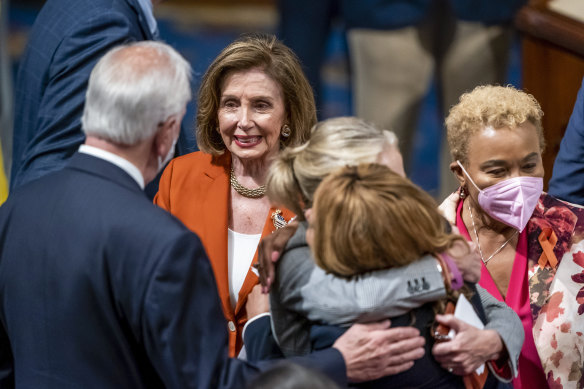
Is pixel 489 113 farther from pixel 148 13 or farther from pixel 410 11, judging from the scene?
pixel 410 11

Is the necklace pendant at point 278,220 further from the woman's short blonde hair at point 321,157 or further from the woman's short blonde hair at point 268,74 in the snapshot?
the woman's short blonde hair at point 321,157

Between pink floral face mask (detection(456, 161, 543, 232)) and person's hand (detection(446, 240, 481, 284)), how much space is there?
0.65m

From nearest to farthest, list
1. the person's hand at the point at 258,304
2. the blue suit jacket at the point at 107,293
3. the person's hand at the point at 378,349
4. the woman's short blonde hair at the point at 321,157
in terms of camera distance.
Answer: the blue suit jacket at the point at 107,293 → the person's hand at the point at 378,349 → the woman's short blonde hair at the point at 321,157 → the person's hand at the point at 258,304

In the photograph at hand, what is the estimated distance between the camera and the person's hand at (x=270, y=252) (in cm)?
229

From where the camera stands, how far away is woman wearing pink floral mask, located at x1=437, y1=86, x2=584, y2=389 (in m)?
2.78

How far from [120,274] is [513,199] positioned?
1422 millimetres

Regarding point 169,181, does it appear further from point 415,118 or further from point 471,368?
point 415,118

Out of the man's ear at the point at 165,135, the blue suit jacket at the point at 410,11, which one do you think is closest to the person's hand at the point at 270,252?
the man's ear at the point at 165,135

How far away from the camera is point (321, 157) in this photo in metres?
2.24

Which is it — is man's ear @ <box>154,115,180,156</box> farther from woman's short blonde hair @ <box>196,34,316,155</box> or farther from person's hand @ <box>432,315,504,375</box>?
woman's short blonde hair @ <box>196,34,316,155</box>

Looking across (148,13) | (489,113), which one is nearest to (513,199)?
(489,113)

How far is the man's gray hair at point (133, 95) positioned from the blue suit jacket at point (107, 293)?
101 millimetres

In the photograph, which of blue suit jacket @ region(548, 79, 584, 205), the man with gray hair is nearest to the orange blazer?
the man with gray hair

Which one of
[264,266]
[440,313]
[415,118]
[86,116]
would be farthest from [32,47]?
[415,118]
